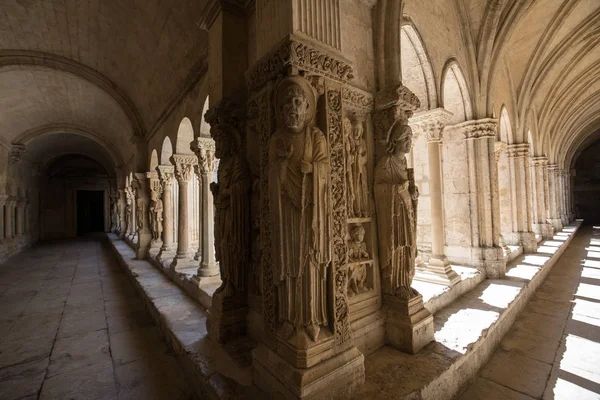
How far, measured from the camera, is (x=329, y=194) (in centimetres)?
186

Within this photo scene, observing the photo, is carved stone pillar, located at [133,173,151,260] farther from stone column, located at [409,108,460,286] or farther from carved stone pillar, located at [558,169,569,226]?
carved stone pillar, located at [558,169,569,226]

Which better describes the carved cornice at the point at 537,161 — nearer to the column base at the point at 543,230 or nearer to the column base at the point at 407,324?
the column base at the point at 543,230

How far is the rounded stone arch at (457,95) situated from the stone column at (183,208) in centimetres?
531

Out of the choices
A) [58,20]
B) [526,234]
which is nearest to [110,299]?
[58,20]

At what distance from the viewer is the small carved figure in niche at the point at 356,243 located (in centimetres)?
236

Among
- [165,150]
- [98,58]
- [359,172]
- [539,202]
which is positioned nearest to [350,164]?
[359,172]

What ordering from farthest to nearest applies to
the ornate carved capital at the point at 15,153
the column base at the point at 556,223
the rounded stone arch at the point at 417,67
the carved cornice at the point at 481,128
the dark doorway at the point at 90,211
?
the dark doorway at the point at 90,211 → the column base at the point at 556,223 → the ornate carved capital at the point at 15,153 → the carved cornice at the point at 481,128 → the rounded stone arch at the point at 417,67

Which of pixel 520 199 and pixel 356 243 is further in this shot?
pixel 520 199

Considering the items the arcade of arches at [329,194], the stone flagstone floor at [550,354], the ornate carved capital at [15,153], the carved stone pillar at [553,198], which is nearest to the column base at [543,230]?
the arcade of arches at [329,194]

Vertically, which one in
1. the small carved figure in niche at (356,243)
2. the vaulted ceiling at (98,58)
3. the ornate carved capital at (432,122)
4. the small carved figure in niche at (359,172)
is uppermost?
the vaulted ceiling at (98,58)

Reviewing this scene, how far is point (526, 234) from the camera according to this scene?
6.85m

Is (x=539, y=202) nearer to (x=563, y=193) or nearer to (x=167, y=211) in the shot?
(x=563, y=193)

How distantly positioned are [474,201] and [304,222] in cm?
441

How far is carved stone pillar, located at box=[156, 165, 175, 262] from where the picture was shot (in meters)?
6.62
